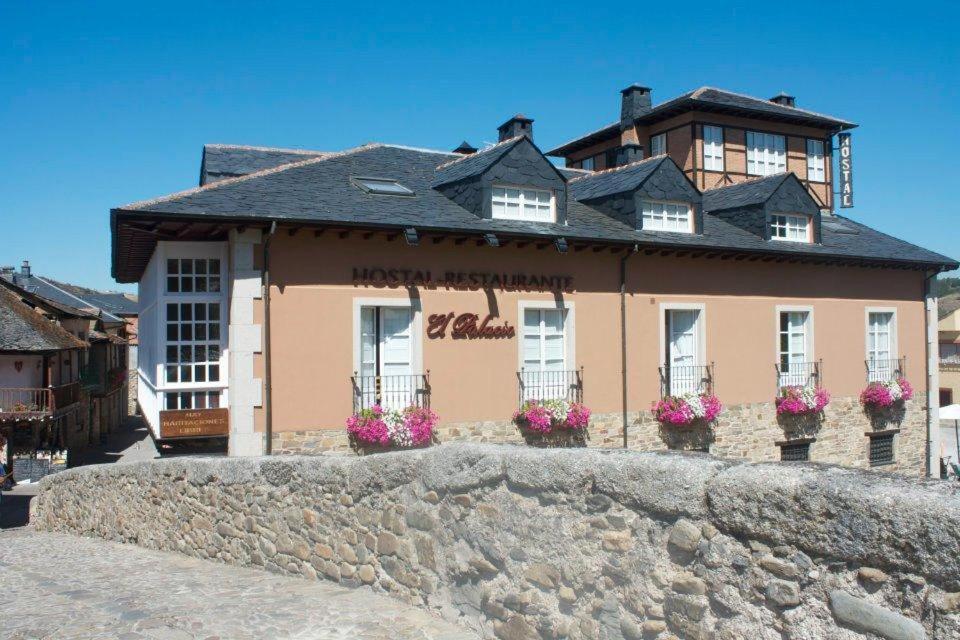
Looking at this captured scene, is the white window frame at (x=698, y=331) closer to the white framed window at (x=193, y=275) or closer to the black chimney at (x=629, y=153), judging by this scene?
the black chimney at (x=629, y=153)

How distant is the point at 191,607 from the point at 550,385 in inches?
349

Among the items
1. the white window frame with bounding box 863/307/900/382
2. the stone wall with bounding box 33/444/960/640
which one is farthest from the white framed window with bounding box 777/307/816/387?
the stone wall with bounding box 33/444/960/640

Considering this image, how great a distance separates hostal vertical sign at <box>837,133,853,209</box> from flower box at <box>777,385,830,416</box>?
8679 millimetres

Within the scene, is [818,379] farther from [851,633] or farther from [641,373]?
[851,633]

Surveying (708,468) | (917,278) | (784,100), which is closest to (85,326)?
(784,100)

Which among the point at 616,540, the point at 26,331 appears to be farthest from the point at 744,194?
the point at 26,331

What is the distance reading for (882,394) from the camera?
18188 millimetres

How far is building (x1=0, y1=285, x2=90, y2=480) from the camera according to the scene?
25172 millimetres

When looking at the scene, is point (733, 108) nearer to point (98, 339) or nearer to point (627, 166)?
point (627, 166)

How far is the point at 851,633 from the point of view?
337 centimetres

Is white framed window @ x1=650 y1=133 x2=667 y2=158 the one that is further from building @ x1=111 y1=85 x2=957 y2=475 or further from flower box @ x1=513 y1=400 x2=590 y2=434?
flower box @ x1=513 y1=400 x2=590 y2=434

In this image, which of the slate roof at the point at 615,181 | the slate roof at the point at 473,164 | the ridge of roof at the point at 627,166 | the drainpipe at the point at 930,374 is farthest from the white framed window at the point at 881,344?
the slate roof at the point at 473,164

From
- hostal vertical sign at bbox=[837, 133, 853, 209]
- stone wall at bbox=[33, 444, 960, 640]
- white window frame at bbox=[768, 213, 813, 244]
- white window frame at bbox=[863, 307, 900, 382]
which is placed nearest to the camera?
stone wall at bbox=[33, 444, 960, 640]

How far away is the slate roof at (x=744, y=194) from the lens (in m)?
17.4
